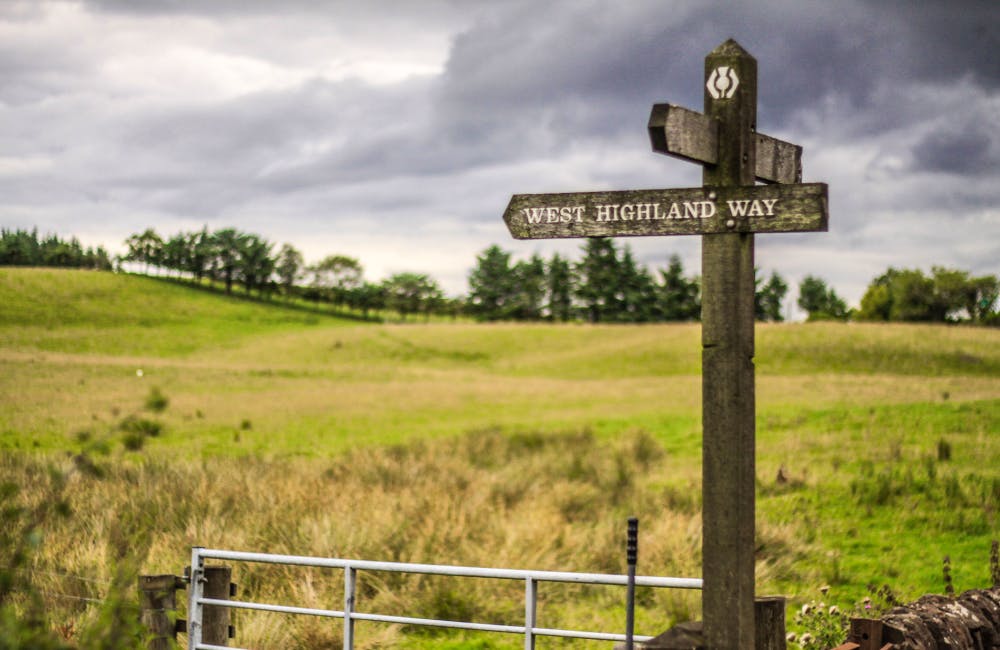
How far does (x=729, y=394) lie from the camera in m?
4.87

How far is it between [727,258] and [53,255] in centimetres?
11969

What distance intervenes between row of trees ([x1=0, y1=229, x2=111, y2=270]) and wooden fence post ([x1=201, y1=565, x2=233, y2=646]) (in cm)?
7760

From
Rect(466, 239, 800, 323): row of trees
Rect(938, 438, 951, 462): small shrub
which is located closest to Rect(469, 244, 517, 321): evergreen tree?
Rect(466, 239, 800, 323): row of trees

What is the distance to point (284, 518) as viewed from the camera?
14.5m

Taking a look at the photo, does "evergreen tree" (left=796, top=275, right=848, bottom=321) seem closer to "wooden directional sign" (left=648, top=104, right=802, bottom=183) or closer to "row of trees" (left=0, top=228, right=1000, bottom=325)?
"row of trees" (left=0, top=228, right=1000, bottom=325)

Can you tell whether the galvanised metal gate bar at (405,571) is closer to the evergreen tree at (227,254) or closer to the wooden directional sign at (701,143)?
the wooden directional sign at (701,143)

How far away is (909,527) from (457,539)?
9413 millimetres

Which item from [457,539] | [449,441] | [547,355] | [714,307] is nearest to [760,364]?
[547,355]

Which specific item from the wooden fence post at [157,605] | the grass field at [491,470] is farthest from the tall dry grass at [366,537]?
the wooden fence post at [157,605]

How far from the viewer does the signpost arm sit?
483 centimetres

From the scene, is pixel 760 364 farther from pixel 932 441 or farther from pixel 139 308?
pixel 139 308

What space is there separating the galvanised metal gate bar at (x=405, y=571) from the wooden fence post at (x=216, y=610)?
0.07 m

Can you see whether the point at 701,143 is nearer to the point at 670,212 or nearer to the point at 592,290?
the point at 670,212

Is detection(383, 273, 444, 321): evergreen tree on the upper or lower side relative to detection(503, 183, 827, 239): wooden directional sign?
upper
